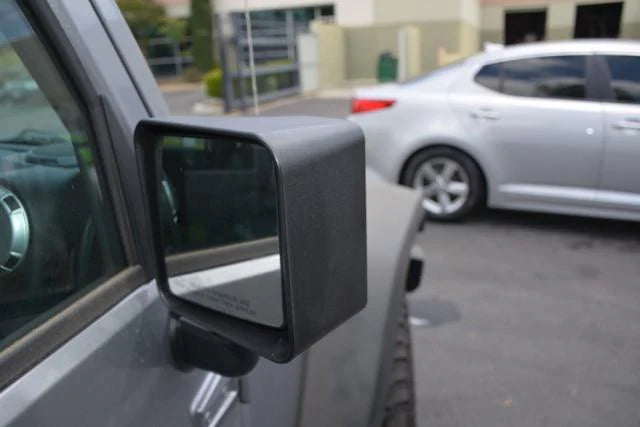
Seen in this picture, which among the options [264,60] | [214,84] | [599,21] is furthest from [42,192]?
[214,84]

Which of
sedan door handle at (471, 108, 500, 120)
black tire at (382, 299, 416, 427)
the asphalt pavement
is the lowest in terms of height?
the asphalt pavement

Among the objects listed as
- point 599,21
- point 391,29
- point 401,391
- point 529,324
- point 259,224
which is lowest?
point 529,324

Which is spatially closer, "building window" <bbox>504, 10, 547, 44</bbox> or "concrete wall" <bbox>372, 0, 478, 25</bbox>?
"building window" <bbox>504, 10, 547, 44</bbox>

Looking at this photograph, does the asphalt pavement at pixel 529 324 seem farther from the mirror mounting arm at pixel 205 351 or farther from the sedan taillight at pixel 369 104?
the mirror mounting arm at pixel 205 351

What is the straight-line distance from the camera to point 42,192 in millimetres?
970

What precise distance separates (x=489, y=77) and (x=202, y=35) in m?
16.7

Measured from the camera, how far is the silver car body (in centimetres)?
458

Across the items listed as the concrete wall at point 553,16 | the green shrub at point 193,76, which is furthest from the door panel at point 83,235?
the green shrub at point 193,76

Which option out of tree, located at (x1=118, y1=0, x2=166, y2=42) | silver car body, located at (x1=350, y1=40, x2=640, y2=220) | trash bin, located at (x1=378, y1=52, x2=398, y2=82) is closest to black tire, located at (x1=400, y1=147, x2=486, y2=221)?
silver car body, located at (x1=350, y1=40, x2=640, y2=220)

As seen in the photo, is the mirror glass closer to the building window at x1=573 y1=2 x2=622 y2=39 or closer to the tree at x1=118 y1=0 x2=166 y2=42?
the tree at x1=118 y1=0 x2=166 y2=42

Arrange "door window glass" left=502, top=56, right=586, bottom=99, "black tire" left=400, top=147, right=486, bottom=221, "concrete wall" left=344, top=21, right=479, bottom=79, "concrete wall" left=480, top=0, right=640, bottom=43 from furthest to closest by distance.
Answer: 1. "concrete wall" left=344, top=21, right=479, bottom=79
2. "concrete wall" left=480, top=0, right=640, bottom=43
3. "black tire" left=400, top=147, right=486, bottom=221
4. "door window glass" left=502, top=56, right=586, bottom=99

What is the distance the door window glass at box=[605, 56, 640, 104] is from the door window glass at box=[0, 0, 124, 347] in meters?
4.61

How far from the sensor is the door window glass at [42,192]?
0.91 m

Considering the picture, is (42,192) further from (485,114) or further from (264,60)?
(264,60)
